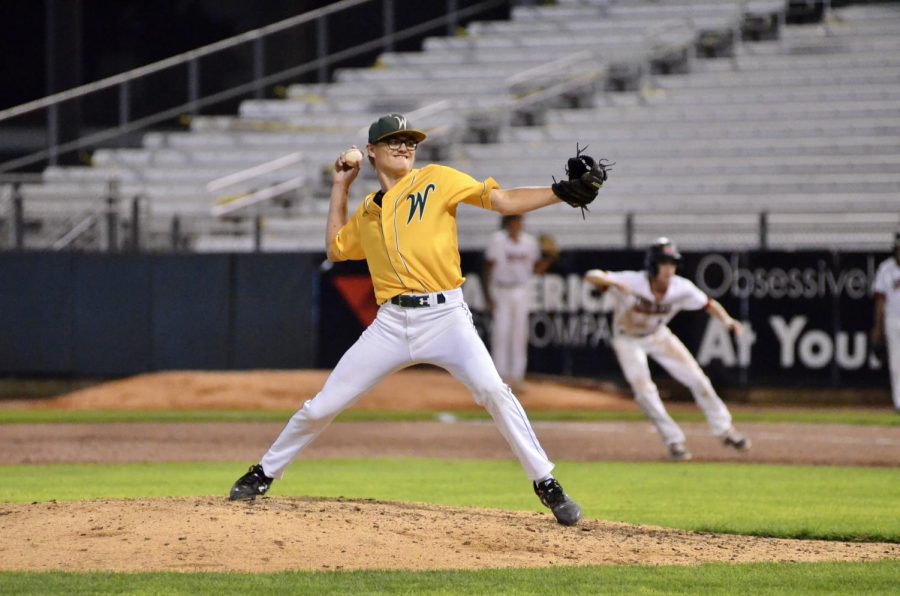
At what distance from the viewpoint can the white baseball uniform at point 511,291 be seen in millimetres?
19719

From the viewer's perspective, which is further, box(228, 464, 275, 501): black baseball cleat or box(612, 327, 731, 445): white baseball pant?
box(612, 327, 731, 445): white baseball pant

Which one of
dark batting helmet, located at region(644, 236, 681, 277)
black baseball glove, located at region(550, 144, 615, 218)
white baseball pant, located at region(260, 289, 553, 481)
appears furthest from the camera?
dark batting helmet, located at region(644, 236, 681, 277)

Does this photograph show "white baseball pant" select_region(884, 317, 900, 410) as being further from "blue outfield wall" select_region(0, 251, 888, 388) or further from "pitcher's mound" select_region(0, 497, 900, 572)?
"pitcher's mound" select_region(0, 497, 900, 572)

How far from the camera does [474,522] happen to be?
325 inches

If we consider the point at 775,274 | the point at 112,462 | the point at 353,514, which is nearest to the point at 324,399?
the point at 353,514

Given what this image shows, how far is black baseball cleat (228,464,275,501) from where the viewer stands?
8414mm

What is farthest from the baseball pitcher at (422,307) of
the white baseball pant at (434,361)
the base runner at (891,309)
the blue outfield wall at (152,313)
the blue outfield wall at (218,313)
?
the blue outfield wall at (152,313)

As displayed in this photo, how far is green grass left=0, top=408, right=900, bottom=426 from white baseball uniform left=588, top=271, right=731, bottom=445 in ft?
15.4

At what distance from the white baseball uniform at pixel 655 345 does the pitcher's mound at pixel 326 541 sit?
197 inches

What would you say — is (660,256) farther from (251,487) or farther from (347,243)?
(251,487)

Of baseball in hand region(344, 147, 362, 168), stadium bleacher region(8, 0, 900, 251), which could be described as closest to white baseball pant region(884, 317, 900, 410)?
stadium bleacher region(8, 0, 900, 251)

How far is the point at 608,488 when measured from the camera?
11.4 metres

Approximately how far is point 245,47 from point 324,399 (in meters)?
20.3

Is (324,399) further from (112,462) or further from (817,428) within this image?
(817,428)
